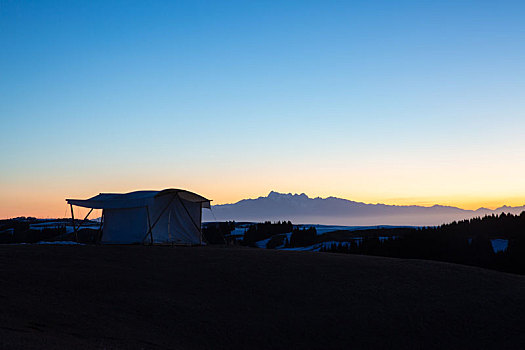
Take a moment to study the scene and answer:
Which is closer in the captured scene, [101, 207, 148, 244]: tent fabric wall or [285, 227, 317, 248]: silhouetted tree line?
[101, 207, 148, 244]: tent fabric wall

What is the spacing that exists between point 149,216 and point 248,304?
1607cm

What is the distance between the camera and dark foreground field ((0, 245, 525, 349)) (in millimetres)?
9844

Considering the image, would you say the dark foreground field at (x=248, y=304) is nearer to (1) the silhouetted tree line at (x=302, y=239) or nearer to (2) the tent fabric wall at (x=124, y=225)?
(2) the tent fabric wall at (x=124, y=225)

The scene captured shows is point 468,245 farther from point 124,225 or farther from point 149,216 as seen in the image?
point 124,225

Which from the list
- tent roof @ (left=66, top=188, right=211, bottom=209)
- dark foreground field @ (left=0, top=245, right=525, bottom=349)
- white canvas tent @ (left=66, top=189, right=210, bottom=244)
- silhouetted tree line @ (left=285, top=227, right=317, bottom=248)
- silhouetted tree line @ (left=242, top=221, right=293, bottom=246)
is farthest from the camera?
silhouetted tree line @ (left=242, top=221, right=293, bottom=246)

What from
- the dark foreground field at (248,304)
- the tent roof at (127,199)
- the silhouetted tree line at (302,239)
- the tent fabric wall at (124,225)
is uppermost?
the tent roof at (127,199)

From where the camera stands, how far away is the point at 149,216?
27625 millimetres

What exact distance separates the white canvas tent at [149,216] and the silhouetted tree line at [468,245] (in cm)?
1484

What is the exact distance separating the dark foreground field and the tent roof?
901cm

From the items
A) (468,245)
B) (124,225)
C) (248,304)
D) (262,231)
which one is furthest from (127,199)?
(262,231)

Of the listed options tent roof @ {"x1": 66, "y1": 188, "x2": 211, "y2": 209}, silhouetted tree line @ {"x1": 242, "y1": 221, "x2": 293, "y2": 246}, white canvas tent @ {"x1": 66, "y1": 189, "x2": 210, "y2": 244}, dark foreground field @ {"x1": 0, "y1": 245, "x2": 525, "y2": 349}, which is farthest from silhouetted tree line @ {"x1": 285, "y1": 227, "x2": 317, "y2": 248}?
dark foreground field @ {"x1": 0, "y1": 245, "x2": 525, "y2": 349}

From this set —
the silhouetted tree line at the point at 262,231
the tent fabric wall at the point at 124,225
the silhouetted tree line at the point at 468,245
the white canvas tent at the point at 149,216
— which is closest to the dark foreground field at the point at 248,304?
the white canvas tent at the point at 149,216

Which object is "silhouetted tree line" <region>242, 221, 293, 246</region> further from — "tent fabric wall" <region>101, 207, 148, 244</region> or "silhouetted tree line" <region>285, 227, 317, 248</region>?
"tent fabric wall" <region>101, 207, 148, 244</region>

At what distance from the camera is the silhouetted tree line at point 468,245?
30.8m
